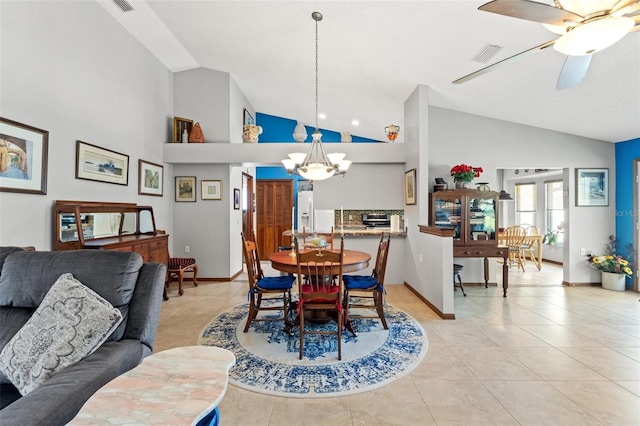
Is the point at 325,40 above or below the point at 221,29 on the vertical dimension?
below

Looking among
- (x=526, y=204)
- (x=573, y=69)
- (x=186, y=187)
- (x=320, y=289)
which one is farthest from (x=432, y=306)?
(x=526, y=204)

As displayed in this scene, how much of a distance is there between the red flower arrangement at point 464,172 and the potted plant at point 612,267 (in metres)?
2.46

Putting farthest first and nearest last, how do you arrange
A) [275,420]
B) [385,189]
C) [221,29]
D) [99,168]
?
[385,189] < [221,29] < [99,168] < [275,420]

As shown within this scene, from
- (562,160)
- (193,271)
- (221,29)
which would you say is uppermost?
(221,29)

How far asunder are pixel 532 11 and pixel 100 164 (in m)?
4.19

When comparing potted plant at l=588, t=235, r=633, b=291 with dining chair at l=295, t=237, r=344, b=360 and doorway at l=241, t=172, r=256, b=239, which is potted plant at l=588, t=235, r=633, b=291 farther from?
doorway at l=241, t=172, r=256, b=239

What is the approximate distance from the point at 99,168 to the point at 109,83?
108 cm

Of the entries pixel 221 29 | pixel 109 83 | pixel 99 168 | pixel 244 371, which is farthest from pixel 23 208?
pixel 221 29

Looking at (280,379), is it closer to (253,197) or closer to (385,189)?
(385,189)

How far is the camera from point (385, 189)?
17.6ft

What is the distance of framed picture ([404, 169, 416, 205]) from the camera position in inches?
178

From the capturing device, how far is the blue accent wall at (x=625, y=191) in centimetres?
457

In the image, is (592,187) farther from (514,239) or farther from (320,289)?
(320,289)

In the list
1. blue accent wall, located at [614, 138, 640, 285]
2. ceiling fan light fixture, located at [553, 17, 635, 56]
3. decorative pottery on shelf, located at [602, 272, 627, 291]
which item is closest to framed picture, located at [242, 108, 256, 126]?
ceiling fan light fixture, located at [553, 17, 635, 56]
